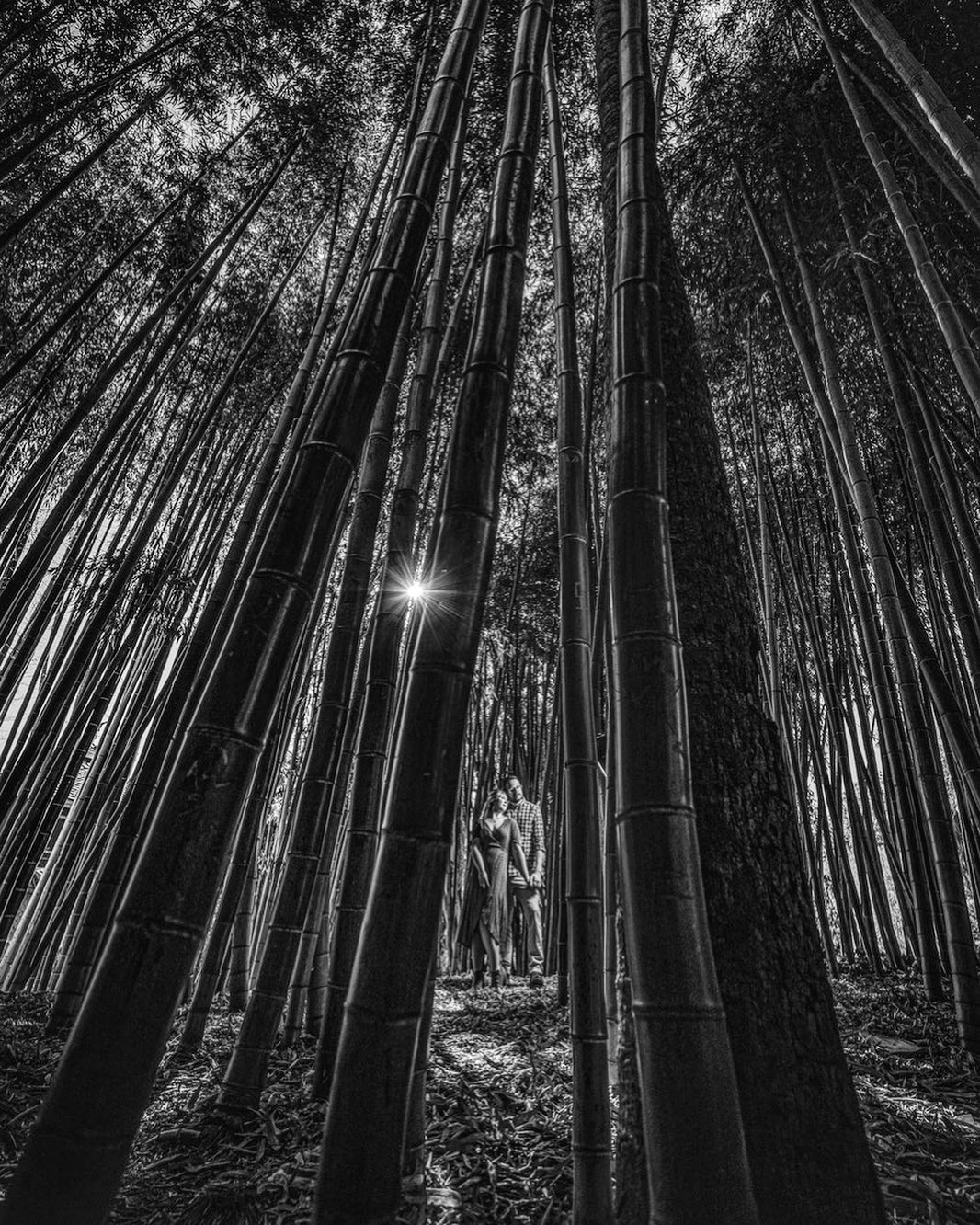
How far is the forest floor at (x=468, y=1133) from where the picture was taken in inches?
53.6

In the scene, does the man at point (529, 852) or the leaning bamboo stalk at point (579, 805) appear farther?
the man at point (529, 852)

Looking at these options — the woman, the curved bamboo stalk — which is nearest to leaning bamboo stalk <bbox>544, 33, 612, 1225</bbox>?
the curved bamboo stalk

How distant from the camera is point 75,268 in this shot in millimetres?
4398

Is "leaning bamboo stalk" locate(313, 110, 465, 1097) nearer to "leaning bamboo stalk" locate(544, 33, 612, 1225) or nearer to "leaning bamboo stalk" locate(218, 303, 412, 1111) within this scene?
"leaning bamboo stalk" locate(218, 303, 412, 1111)

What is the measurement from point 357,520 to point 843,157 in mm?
3647

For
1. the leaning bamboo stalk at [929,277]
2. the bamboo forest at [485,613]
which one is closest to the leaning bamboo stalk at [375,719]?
the bamboo forest at [485,613]

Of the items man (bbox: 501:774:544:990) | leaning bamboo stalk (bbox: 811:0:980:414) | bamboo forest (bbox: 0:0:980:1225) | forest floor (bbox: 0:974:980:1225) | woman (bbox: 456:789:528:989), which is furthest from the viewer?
man (bbox: 501:774:544:990)

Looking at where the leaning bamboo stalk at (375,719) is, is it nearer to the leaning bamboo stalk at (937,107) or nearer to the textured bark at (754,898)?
the textured bark at (754,898)

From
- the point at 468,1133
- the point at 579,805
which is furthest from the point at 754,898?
the point at 468,1133

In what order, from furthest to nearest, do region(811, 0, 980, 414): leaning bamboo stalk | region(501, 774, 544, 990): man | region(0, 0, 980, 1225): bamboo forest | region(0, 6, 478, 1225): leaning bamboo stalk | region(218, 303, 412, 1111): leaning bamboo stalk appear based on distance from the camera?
region(501, 774, 544, 990): man → region(811, 0, 980, 414): leaning bamboo stalk → region(218, 303, 412, 1111): leaning bamboo stalk → region(0, 0, 980, 1225): bamboo forest → region(0, 6, 478, 1225): leaning bamboo stalk

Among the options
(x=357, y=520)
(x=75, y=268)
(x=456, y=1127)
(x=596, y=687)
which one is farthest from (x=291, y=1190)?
(x=75, y=268)

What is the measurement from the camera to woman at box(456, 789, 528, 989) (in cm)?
466

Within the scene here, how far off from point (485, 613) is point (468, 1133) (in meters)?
2.11

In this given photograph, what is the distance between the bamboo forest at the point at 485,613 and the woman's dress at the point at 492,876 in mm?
29
